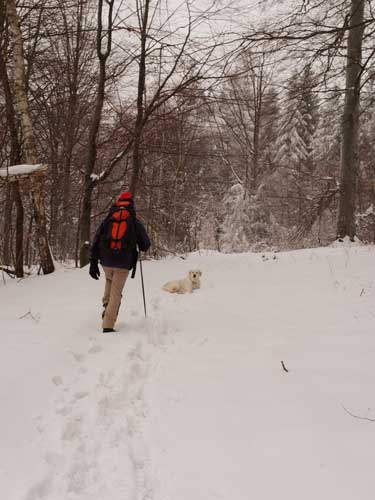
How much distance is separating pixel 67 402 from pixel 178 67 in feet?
30.1

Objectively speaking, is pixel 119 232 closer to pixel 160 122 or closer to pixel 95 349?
pixel 95 349

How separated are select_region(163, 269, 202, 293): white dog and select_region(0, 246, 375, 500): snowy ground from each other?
1.27 metres

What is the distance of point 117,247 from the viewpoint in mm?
5113

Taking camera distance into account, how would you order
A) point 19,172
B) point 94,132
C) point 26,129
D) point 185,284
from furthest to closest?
point 94,132, point 26,129, point 19,172, point 185,284

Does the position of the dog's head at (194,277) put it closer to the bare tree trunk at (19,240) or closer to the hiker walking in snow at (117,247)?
the hiker walking in snow at (117,247)

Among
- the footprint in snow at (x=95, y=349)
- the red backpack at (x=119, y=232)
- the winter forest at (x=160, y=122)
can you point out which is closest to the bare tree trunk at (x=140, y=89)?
the winter forest at (x=160, y=122)

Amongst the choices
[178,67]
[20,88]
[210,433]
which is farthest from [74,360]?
[178,67]

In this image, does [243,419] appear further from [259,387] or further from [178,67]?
[178,67]

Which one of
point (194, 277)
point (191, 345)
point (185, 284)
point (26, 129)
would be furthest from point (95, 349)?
point (26, 129)

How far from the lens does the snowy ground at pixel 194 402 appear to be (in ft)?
7.48

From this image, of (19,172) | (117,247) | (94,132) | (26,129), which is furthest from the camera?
(94,132)

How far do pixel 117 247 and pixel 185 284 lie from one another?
8.44ft

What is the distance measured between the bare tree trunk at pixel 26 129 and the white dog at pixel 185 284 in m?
3.70

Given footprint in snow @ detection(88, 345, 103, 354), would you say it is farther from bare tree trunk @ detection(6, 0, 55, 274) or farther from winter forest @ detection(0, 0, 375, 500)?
bare tree trunk @ detection(6, 0, 55, 274)
